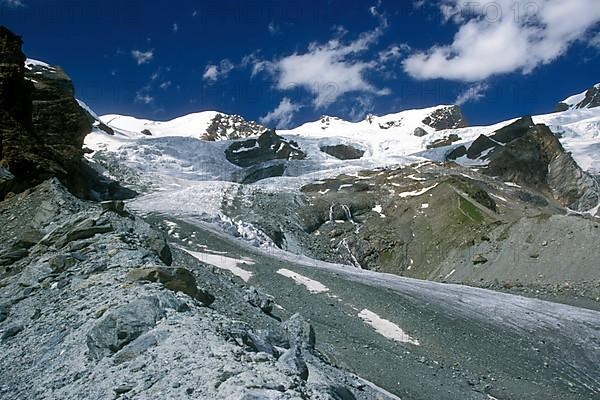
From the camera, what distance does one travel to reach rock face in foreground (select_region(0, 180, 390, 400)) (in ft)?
19.7

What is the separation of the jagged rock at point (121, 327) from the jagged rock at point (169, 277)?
1493 mm

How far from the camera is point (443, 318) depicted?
832 inches

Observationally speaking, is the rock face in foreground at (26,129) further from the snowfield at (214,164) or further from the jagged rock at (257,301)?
the jagged rock at (257,301)

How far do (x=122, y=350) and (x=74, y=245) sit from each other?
19.6 ft

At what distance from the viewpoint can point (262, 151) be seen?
166625 mm

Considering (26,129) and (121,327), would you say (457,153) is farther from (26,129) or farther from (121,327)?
(121,327)

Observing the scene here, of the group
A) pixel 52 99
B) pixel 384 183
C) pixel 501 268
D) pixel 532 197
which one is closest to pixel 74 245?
pixel 501 268

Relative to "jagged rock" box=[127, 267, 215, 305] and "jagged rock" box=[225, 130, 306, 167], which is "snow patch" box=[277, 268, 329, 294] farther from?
"jagged rock" box=[225, 130, 306, 167]

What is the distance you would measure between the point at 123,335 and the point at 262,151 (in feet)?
527

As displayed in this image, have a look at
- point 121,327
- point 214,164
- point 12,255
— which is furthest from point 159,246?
point 214,164

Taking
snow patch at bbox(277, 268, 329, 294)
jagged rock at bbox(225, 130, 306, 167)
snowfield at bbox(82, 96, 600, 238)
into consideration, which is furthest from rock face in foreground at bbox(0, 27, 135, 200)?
jagged rock at bbox(225, 130, 306, 167)

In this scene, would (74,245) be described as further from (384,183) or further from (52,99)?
(384,183)

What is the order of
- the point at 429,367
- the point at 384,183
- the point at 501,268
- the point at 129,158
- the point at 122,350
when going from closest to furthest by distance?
the point at 122,350
the point at 429,367
the point at 501,268
the point at 384,183
the point at 129,158

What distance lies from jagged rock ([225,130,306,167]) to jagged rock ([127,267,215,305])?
144 metres
